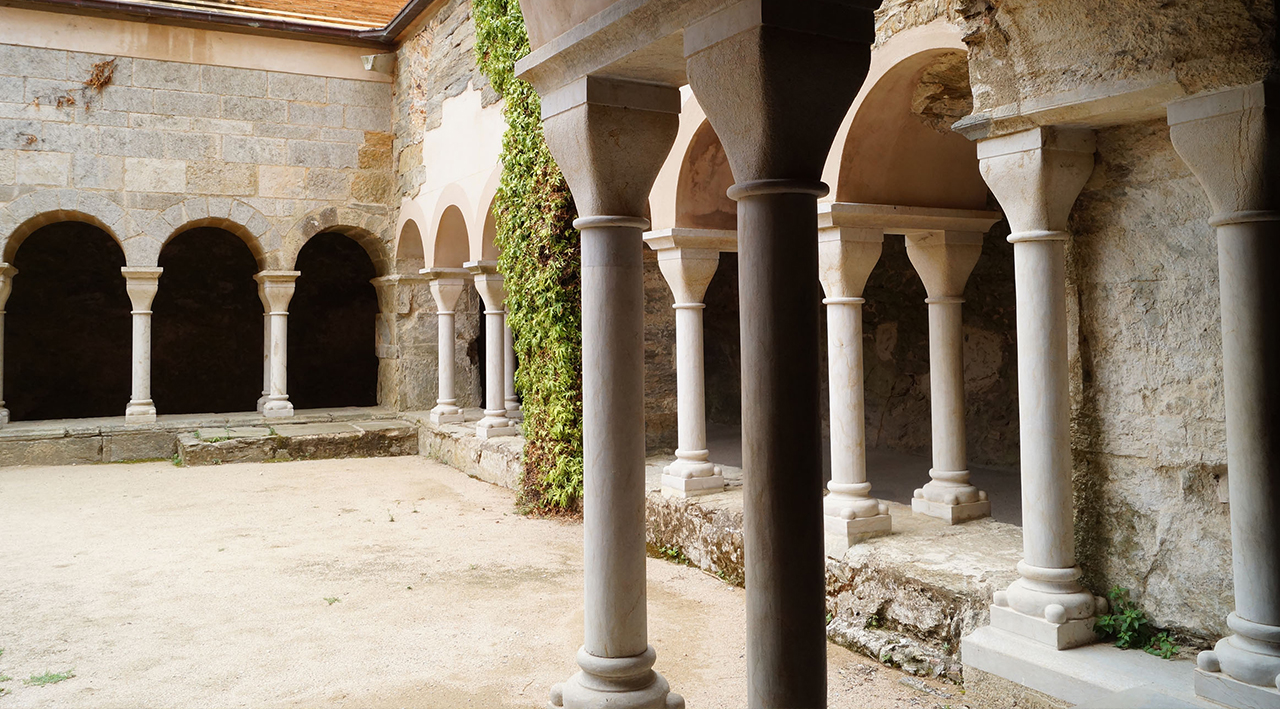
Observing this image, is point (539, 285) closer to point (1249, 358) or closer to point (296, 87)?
point (1249, 358)

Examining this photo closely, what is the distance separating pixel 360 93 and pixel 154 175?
230 centimetres

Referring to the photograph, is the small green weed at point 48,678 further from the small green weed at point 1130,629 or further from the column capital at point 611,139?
the small green weed at point 1130,629

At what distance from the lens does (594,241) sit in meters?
2.29

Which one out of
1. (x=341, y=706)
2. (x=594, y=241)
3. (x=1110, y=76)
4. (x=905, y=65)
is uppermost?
(x=905, y=65)

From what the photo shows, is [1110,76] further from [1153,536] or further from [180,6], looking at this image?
[180,6]

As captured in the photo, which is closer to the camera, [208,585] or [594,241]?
[594,241]

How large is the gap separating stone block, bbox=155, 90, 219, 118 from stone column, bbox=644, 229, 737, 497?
6220 millimetres

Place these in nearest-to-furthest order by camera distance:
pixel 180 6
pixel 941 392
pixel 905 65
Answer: pixel 905 65, pixel 941 392, pixel 180 6

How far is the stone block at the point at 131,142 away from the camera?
28.9ft

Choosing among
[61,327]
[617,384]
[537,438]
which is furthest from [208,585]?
[61,327]

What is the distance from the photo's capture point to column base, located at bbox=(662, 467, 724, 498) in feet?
16.6

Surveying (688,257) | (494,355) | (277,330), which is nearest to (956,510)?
(688,257)

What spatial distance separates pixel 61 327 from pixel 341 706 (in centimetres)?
1086

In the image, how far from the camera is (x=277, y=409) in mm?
9570
